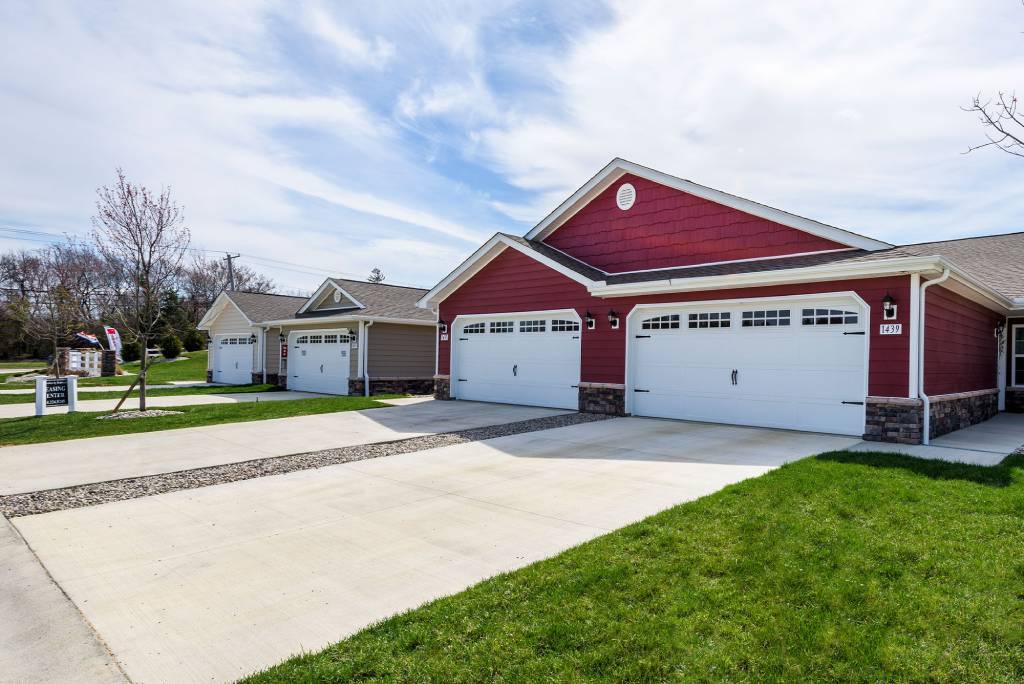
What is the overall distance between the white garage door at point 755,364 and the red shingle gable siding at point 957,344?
4.20 ft

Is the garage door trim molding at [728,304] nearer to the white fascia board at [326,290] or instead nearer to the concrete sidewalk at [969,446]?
the concrete sidewalk at [969,446]

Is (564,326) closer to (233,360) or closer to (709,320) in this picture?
(709,320)

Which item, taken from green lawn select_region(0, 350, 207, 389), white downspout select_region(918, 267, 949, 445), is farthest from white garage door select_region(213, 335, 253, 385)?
white downspout select_region(918, 267, 949, 445)

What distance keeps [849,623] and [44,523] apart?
665 centimetres

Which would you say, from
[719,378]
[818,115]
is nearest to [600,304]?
[719,378]

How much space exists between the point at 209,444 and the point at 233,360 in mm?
17453

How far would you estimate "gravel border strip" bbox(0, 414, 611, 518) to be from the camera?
6.17 m

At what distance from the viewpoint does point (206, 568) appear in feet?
14.3

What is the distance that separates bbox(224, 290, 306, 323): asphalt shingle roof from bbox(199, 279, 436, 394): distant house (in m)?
0.04

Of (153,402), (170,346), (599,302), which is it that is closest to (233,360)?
(153,402)

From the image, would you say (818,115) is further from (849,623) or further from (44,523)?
(44,523)

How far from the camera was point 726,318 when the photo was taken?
11375 millimetres

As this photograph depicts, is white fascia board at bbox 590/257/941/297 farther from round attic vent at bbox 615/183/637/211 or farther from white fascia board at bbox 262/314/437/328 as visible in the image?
white fascia board at bbox 262/314/437/328

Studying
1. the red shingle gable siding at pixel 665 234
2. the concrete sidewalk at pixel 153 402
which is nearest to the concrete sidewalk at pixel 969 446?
the red shingle gable siding at pixel 665 234
